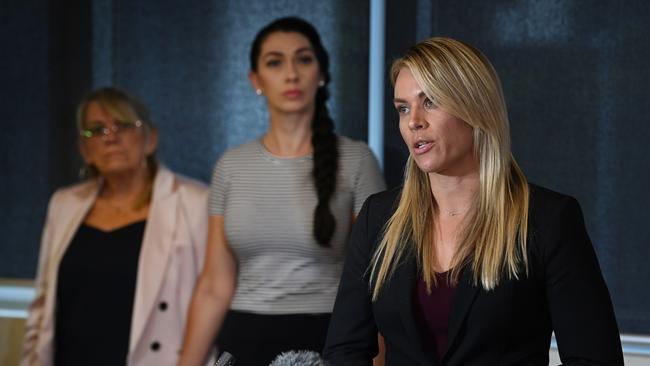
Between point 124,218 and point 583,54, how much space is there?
1751 millimetres

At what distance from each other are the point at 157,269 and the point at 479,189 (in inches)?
63.9

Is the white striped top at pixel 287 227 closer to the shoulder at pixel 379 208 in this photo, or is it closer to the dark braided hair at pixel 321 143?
the dark braided hair at pixel 321 143

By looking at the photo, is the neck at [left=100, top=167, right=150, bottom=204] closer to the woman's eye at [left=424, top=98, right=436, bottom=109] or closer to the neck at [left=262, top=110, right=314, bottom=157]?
the neck at [left=262, top=110, right=314, bottom=157]

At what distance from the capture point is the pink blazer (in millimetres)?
3383

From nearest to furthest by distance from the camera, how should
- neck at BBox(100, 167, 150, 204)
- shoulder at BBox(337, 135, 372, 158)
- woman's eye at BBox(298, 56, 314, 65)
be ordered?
shoulder at BBox(337, 135, 372, 158) → woman's eye at BBox(298, 56, 314, 65) → neck at BBox(100, 167, 150, 204)

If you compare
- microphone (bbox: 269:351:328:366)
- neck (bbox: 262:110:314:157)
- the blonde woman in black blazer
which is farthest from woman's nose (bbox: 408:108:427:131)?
neck (bbox: 262:110:314:157)

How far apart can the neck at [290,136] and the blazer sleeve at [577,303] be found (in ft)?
4.33

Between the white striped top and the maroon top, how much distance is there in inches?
38.7

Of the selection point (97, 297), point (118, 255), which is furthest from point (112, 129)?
point (97, 297)

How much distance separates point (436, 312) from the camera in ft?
6.67

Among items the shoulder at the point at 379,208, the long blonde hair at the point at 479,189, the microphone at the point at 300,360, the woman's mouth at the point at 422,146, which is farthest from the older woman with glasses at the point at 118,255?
the microphone at the point at 300,360

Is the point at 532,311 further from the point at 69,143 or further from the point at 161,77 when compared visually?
the point at 69,143

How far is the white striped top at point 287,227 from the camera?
3.02 m

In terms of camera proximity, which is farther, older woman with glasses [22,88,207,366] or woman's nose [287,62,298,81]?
older woman with glasses [22,88,207,366]
